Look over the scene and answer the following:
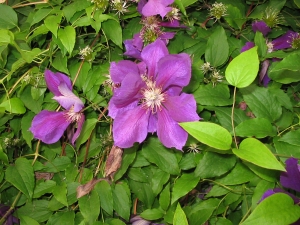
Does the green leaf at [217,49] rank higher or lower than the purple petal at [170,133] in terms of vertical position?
higher

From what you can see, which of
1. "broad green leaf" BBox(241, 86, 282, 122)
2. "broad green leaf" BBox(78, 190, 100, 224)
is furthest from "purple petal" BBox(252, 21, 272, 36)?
"broad green leaf" BBox(78, 190, 100, 224)

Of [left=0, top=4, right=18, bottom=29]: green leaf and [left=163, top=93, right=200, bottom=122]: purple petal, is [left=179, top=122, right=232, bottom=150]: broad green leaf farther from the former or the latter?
[left=0, top=4, right=18, bottom=29]: green leaf

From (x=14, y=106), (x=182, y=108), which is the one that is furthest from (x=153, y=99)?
(x=14, y=106)

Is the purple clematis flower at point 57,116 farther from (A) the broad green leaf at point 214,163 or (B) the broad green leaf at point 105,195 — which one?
(A) the broad green leaf at point 214,163

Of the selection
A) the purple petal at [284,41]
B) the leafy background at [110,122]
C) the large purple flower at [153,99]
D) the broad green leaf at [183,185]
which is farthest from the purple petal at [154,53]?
the purple petal at [284,41]

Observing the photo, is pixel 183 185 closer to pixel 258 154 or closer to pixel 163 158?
pixel 163 158

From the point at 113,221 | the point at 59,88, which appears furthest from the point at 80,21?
the point at 113,221

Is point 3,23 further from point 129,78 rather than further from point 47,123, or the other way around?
point 129,78
